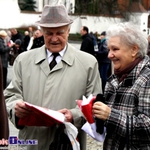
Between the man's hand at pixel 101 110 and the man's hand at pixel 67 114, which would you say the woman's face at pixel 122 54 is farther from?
the man's hand at pixel 67 114

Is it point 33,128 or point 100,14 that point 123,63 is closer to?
point 33,128

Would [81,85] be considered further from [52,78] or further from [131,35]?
[131,35]

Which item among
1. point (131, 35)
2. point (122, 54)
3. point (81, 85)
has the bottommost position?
point (81, 85)

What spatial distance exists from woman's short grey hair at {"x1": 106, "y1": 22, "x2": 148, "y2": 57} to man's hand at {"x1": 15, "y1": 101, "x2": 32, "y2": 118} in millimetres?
815

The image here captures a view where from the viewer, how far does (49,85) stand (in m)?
2.93

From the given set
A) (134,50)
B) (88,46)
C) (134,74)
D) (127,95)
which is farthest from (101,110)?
(88,46)

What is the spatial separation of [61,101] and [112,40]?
0.65 m

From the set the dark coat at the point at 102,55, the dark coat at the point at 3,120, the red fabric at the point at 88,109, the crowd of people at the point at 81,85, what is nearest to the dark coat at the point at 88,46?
the dark coat at the point at 102,55

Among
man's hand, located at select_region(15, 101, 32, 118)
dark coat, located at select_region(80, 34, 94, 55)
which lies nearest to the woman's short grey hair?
man's hand, located at select_region(15, 101, 32, 118)

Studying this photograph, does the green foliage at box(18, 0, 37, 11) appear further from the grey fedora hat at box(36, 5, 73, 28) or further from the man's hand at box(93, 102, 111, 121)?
the man's hand at box(93, 102, 111, 121)

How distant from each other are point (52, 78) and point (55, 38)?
1.05 feet

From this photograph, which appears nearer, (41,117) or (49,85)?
(41,117)

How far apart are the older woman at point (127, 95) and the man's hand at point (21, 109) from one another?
535mm

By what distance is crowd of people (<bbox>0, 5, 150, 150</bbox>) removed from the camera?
2430 mm
